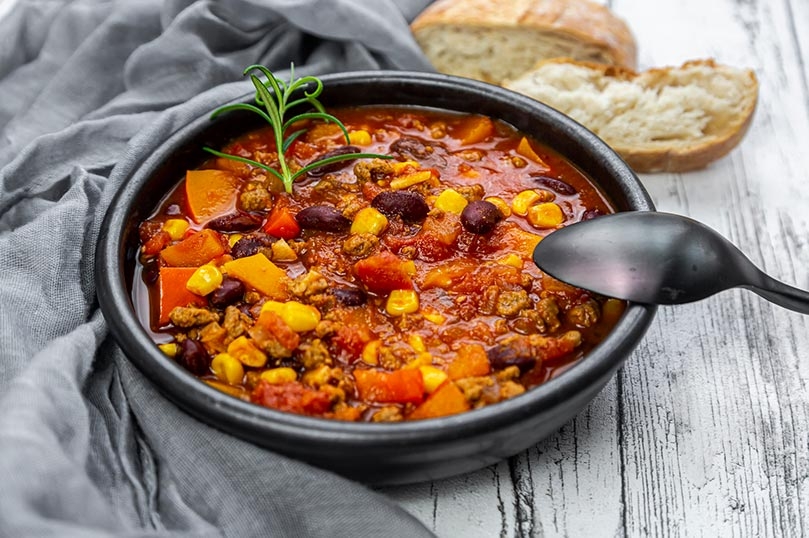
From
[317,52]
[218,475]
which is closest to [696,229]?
[218,475]

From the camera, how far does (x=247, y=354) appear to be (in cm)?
333

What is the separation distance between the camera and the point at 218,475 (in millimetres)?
3158

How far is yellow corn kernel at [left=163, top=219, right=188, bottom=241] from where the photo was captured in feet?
12.8

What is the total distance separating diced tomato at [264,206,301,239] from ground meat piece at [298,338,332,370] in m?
0.67

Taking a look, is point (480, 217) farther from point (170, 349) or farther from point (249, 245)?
point (170, 349)

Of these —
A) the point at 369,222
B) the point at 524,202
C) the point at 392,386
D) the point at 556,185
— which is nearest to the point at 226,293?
the point at 369,222

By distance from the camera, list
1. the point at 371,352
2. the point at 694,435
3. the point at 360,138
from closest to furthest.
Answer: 1. the point at 371,352
2. the point at 694,435
3. the point at 360,138

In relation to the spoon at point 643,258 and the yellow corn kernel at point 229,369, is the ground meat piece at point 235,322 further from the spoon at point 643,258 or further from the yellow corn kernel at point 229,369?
the spoon at point 643,258

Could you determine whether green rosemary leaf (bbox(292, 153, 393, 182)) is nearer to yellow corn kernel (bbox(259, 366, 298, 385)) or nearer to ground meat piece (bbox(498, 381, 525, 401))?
yellow corn kernel (bbox(259, 366, 298, 385))

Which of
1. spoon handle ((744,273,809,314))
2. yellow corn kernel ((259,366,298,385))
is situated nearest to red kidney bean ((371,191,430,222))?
yellow corn kernel ((259,366,298,385))

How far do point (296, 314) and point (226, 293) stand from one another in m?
0.33

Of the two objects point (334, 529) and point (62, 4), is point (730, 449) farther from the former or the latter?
point (62, 4)

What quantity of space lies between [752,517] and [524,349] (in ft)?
3.65

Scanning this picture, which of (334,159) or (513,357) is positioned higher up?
(334,159)
